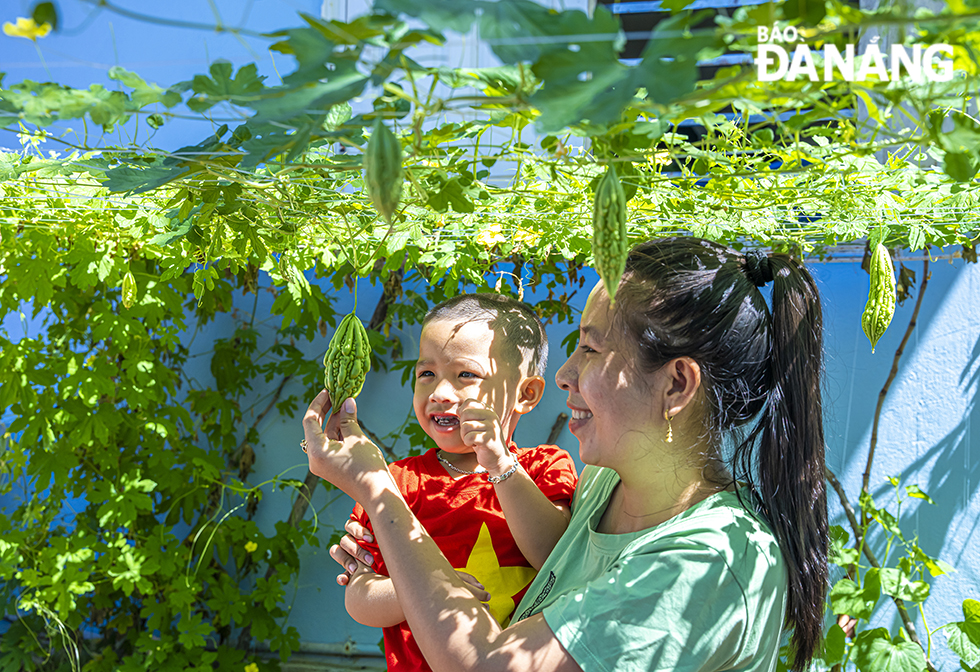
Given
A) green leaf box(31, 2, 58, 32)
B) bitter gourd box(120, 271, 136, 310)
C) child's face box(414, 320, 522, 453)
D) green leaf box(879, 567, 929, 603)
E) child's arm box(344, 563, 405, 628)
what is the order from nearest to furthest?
1. green leaf box(31, 2, 58, 32)
2. child's arm box(344, 563, 405, 628)
3. child's face box(414, 320, 522, 453)
4. bitter gourd box(120, 271, 136, 310)
5. green leaf box(879, 567, 929, 603)

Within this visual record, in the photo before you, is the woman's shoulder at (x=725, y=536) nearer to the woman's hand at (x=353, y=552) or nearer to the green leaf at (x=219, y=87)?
the woman's hand at (x=353, y=552)

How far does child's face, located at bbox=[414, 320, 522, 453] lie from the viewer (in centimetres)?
159

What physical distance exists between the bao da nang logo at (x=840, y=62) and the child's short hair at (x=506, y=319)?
1067 mm

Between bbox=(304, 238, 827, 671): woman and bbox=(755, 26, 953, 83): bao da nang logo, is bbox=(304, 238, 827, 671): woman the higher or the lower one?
the lower one

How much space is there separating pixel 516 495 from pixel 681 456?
1.14 feet

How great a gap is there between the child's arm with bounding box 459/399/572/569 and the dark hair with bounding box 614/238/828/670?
1.03 ft

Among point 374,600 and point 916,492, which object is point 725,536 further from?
point 916,492

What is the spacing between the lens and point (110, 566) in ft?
8.61

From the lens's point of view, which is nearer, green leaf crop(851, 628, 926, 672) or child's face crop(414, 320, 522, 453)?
child's face crop(414, 320, 522, 453)

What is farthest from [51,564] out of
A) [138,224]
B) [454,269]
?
[454,269]

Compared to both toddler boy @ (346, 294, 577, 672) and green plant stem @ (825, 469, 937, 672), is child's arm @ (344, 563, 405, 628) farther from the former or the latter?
green plant stem @ (825, 469, 937, 672)

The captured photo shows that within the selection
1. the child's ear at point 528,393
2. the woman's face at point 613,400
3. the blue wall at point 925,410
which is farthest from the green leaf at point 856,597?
the woman's face at point 613,400

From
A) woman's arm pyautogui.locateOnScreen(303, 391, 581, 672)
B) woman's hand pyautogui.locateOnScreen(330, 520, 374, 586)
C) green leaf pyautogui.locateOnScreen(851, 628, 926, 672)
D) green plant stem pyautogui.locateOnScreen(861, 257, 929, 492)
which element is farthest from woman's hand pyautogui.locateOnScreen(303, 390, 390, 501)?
green plant stem pyautogui.locateOnScreen(861, 257, 929, 492)

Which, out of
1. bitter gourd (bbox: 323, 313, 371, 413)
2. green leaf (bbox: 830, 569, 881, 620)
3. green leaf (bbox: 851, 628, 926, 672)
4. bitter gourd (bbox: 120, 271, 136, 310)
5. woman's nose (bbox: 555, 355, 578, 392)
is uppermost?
bitter gourd (bbox: 120, 271, 136, 310)
